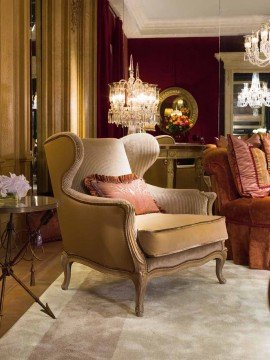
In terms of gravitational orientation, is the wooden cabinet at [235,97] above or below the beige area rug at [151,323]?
above

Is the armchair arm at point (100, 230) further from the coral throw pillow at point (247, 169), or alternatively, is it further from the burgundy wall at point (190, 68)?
the burgundy wall at point (190, 68)

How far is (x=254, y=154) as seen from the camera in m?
3.85

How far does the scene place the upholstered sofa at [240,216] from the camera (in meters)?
3.60

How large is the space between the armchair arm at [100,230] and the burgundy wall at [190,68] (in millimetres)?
7147

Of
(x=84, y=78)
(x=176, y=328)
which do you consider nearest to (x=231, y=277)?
(x=176, y=328)

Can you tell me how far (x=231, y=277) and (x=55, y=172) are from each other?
4.40 ft

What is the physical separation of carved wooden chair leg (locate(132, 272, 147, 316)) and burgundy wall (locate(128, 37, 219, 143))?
7.46m

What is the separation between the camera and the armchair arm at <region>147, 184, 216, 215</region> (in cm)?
342

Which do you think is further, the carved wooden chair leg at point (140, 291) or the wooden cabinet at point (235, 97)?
the wooden cabinet at point (235, 97)

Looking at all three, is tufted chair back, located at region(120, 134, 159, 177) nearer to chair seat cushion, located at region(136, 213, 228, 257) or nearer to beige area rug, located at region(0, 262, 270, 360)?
chair seat cushion, located at region(136, 213, 228, 257)

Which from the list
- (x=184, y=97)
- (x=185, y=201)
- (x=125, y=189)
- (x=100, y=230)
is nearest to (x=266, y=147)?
(x=185, y=201)

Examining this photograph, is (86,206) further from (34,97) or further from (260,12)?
(260,12)

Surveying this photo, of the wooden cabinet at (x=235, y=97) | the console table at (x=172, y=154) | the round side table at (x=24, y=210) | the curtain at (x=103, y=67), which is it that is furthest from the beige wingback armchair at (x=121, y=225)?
the wooden cabinet at (x=235, y=97)

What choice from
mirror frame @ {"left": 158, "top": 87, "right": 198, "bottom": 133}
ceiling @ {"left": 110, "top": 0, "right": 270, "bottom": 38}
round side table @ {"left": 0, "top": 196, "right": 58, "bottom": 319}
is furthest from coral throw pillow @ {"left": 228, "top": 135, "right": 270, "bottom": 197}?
mirror frame @ {"left": 158, "top": 87, "right": 198, "bottom": 133}
